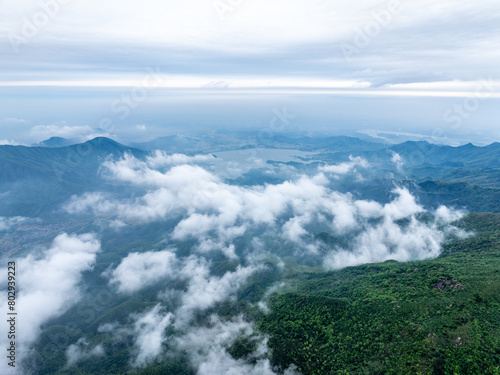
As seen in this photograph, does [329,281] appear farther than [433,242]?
No

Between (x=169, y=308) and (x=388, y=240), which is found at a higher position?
(x=388, y=240)

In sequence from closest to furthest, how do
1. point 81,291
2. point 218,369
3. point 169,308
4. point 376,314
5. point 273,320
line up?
point 376,314 → point 218,369 → point 273,320 → point 169,308 → point 81,291

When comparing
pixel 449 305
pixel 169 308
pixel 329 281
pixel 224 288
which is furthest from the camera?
pixel 224 288

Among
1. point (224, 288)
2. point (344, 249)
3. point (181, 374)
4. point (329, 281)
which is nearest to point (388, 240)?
point (344, 249)

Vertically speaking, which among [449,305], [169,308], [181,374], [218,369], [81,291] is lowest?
[81,291]

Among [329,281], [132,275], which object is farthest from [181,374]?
[132,275]

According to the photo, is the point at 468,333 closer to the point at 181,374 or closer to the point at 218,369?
the point at 218,369
